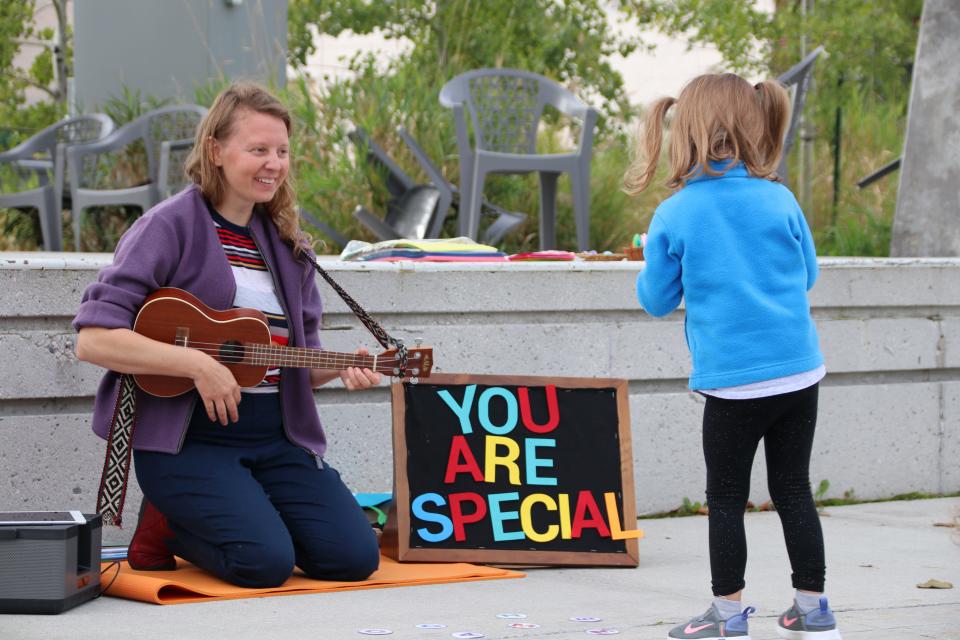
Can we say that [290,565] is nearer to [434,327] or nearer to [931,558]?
[434,327]

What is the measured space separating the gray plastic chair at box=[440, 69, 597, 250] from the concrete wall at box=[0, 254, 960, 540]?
157 centimetres

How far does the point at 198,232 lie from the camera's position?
4.23 meters

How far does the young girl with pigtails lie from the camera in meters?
3.49

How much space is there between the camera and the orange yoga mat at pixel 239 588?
13.3ft

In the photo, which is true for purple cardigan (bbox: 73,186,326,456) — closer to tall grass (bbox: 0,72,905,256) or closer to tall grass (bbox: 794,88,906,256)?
tall grass (bbox: 0,72,905,256)

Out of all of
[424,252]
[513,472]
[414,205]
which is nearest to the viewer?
[513,472]

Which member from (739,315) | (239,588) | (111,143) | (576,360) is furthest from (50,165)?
(739,315)

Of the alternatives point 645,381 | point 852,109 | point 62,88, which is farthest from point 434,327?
point 62,88

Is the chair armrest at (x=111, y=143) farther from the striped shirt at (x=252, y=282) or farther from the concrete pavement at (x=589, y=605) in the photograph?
the concrete pavement at (x=589, y=605)

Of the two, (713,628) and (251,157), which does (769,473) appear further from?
(251,157)

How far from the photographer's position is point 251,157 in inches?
169

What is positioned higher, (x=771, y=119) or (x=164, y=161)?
(x=164, y=161)

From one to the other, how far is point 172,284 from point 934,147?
181 inches

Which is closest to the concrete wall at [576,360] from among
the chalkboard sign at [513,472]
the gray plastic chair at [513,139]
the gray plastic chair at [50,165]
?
the chalkboard sign at [513,472]
